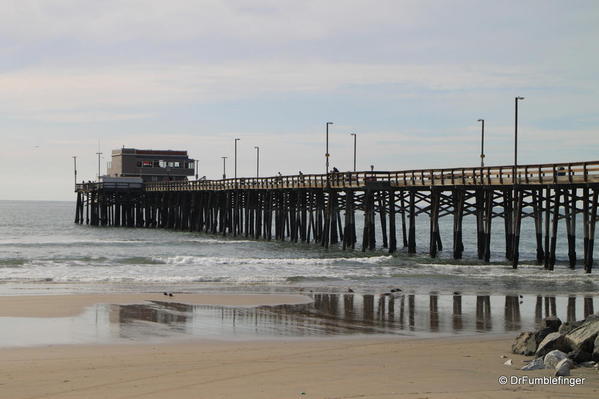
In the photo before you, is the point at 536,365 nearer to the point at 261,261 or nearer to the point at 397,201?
the point at 261,261

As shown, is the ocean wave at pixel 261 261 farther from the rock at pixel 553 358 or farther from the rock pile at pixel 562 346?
the rock at pixel 553 358

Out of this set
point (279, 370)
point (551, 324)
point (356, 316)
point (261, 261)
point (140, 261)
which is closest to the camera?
point (279, 370)

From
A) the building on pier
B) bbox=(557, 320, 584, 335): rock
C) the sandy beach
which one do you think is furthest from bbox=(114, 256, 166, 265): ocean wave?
the building on pier

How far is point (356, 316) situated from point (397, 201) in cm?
2494

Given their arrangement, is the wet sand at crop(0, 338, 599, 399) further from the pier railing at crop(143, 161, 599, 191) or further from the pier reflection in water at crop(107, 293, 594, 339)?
the pier railing at crop(143, 161, 599, 191)

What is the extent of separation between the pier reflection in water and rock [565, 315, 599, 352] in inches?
177

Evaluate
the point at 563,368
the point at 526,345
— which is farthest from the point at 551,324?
the point at 563,368

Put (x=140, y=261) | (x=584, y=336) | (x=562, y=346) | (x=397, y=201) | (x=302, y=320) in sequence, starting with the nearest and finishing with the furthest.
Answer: (x=584, y=336)
(x=562, y=346)
(x=302, y=320)
(x=140, y=261)
(x=397, y=201)

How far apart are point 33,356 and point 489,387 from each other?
7515 millimetres

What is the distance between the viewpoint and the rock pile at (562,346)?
12320 mm

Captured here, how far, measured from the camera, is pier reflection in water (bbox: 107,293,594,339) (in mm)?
17469

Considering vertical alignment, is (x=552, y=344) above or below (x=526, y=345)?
above

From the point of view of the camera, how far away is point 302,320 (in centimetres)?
1909

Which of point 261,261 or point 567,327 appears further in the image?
point 261,261
